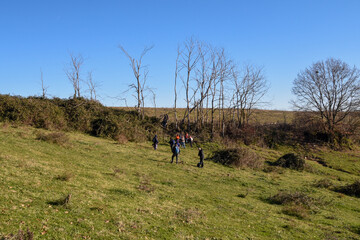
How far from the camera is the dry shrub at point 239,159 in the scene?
963 inches

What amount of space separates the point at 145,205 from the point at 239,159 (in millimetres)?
16610

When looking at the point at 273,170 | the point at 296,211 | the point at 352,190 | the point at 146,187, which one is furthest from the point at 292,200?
the point at 273,170

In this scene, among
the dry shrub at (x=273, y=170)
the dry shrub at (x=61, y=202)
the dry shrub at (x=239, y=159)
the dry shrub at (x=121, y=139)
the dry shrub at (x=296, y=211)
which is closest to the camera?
the dry shrub at (x=61, y=202)

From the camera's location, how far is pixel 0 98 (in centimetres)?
2944

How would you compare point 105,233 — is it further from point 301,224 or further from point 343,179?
point 343,179

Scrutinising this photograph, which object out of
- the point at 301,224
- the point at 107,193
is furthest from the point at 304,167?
the point at 107,193

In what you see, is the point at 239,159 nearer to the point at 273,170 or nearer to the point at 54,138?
the point at 273,170

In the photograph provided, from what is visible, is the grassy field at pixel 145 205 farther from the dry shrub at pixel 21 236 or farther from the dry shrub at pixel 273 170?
the dry shrub at pixel 273 170

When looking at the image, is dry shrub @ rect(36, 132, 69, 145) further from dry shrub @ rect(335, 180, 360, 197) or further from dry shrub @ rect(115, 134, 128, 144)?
dry shrub @ rect(335, 180, 360, 197)

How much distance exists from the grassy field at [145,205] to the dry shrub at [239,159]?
241 inches

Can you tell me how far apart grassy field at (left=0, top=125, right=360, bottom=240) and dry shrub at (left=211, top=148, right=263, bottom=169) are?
20.1ft

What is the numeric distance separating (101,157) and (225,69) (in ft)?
95.1

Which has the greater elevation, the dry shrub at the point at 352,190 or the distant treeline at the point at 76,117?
the distant treeline at the point at 76,117

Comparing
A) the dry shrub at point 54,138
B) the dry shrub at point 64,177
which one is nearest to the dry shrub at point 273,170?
the dry shrub at point 54,138
